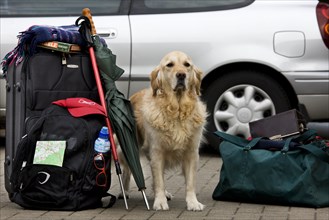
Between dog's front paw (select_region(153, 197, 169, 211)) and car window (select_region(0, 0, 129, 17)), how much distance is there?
3303 mm

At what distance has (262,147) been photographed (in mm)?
7504

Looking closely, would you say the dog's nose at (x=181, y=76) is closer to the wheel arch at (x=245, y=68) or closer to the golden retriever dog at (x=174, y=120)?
the golden retriever dog at (x=174, y=120)

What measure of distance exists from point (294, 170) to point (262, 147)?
385 mm

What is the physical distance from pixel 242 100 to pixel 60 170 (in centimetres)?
337

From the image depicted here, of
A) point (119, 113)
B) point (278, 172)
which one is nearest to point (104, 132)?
point (119, 113)

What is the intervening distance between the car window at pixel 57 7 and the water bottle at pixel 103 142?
3.15m

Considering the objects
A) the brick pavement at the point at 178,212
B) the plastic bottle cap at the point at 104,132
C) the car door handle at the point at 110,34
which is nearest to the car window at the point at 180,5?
the car door handle at the point at 110,34

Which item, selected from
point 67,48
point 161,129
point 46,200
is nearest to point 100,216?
point 46,200

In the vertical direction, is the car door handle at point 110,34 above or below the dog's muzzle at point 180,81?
below

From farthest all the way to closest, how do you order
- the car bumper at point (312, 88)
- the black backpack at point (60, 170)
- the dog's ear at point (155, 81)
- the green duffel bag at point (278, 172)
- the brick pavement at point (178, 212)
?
the car bumper at point (312, 88)
the dog's ear at point (155, 81)
the green duffel bag at point (278, 172)
the black backpack at point (60, 170)
the brick pavement at point (178, 212)

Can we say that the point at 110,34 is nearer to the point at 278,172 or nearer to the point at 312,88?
the point at 312,88

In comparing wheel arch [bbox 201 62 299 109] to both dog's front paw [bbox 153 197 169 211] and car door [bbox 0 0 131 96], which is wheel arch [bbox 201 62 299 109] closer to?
car door [bbox 0 0 131 96]

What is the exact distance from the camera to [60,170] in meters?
6.91

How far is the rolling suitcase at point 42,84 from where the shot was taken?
23.6 ft
